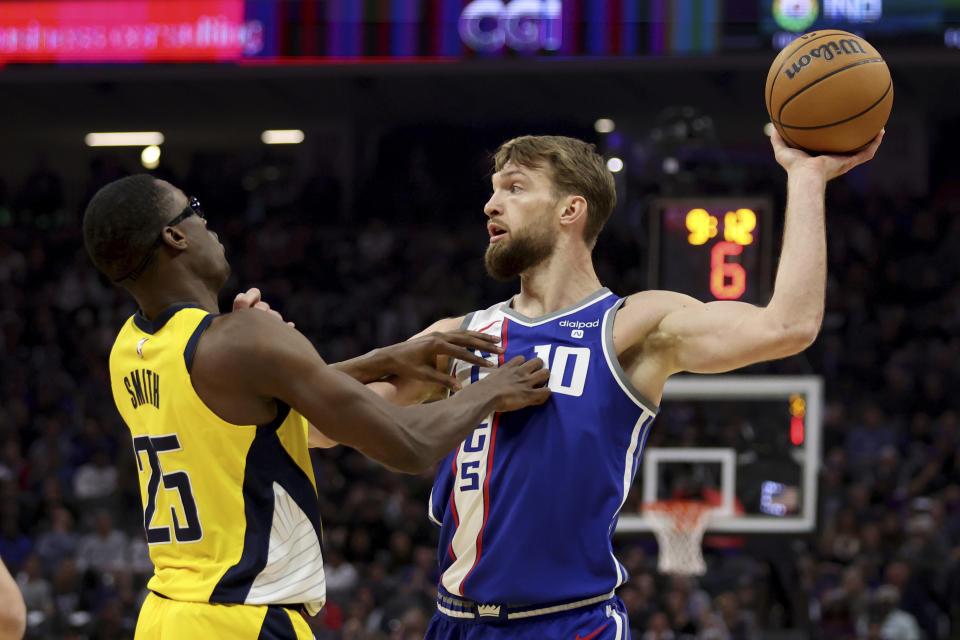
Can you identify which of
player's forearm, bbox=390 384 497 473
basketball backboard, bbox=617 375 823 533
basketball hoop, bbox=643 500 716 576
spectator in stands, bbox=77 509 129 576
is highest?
player's forearm, bbox=390 384 497 473

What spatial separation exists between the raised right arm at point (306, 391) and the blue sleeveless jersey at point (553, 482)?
0.37m

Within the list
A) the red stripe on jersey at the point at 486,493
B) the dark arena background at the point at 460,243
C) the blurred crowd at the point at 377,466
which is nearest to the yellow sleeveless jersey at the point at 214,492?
the red stripe on jersey at the point at 486,493

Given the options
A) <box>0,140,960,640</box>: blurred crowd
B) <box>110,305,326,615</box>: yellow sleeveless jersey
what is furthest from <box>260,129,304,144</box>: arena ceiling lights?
<box>110,305,326,615</box>: yellow sleeveless jersey

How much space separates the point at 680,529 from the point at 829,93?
19.2 ft

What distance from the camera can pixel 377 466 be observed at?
542 inches

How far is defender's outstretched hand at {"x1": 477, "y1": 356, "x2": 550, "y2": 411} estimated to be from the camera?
3.59m

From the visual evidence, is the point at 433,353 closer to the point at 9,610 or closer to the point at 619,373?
the point at 619,373

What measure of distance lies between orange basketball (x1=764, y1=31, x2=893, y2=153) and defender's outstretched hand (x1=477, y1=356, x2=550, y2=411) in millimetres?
1036

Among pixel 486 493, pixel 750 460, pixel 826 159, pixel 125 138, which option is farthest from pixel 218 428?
pixel 125 138

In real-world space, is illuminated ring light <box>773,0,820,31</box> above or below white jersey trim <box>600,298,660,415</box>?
above

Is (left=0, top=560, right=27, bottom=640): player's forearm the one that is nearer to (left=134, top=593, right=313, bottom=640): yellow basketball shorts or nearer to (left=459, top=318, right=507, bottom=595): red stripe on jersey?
(left=134, top=593, right=313, bottom=640): yellow basketball shorts

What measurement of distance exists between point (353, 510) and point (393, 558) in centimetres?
79

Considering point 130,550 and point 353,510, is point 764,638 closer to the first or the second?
point 353,510

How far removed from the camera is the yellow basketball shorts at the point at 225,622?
3.18 metres
